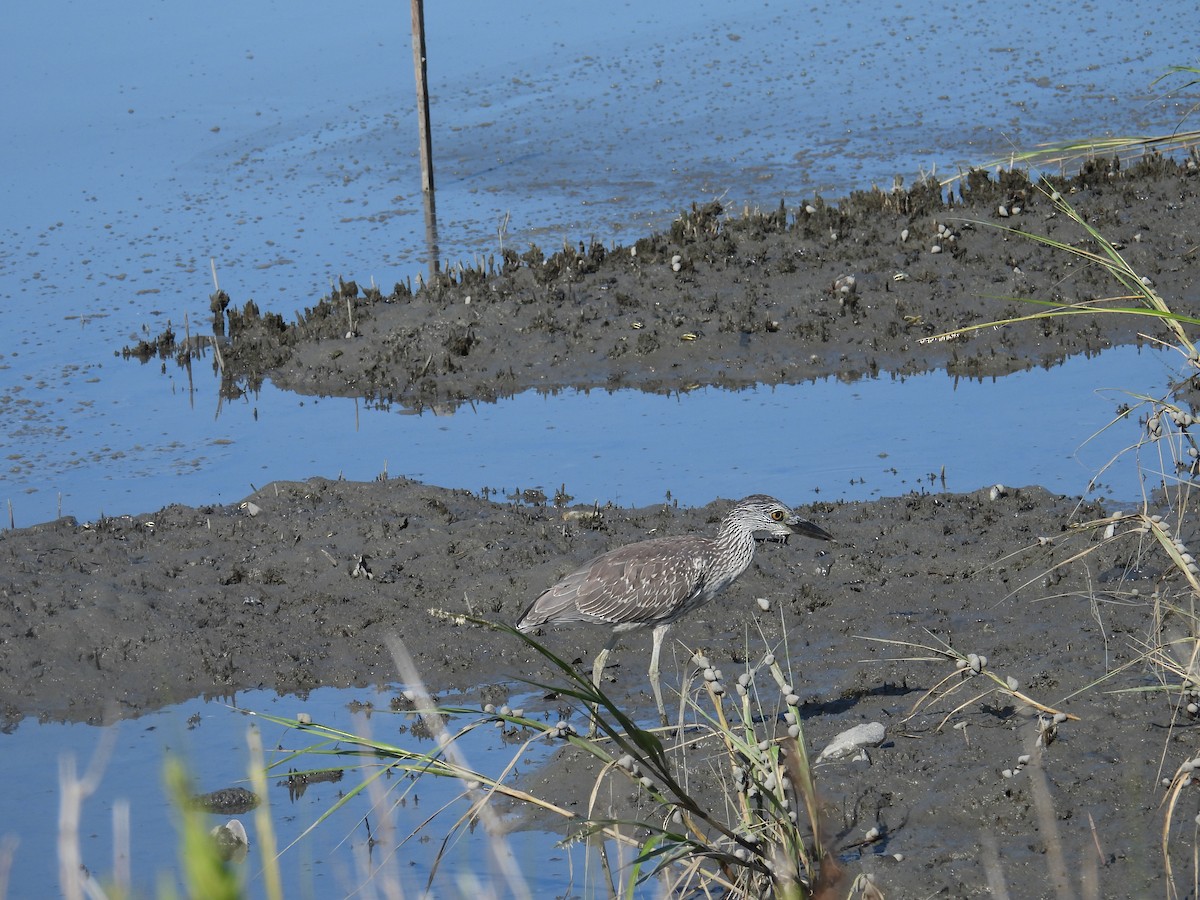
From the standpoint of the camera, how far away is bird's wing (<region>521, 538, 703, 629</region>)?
27.9ft

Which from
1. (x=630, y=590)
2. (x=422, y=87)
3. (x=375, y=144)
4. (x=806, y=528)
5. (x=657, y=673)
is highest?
(x=422, y=87)

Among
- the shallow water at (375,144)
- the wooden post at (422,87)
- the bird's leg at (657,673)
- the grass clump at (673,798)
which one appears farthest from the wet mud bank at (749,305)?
the grass clump at (673,798)

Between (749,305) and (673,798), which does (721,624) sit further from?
(749,305)

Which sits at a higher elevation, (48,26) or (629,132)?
(48,26)

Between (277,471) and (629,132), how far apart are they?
12948mm

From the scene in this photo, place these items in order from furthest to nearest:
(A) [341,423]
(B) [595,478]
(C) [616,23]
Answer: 1. (C) [616,23]
2. (A) [341,423]
3. (B) [595,478]

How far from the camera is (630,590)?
848 cm

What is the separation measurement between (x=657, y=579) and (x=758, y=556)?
2.05 m

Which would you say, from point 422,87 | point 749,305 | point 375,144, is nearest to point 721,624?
point 749,305

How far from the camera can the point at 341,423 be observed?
14.5m

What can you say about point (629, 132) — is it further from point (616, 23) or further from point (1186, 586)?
point (1186, 586)

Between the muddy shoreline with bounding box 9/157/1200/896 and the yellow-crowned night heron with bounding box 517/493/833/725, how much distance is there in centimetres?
56

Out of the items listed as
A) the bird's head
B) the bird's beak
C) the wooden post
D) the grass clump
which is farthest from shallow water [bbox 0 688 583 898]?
the wooden post

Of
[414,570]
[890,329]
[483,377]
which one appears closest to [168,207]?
[483,377]
